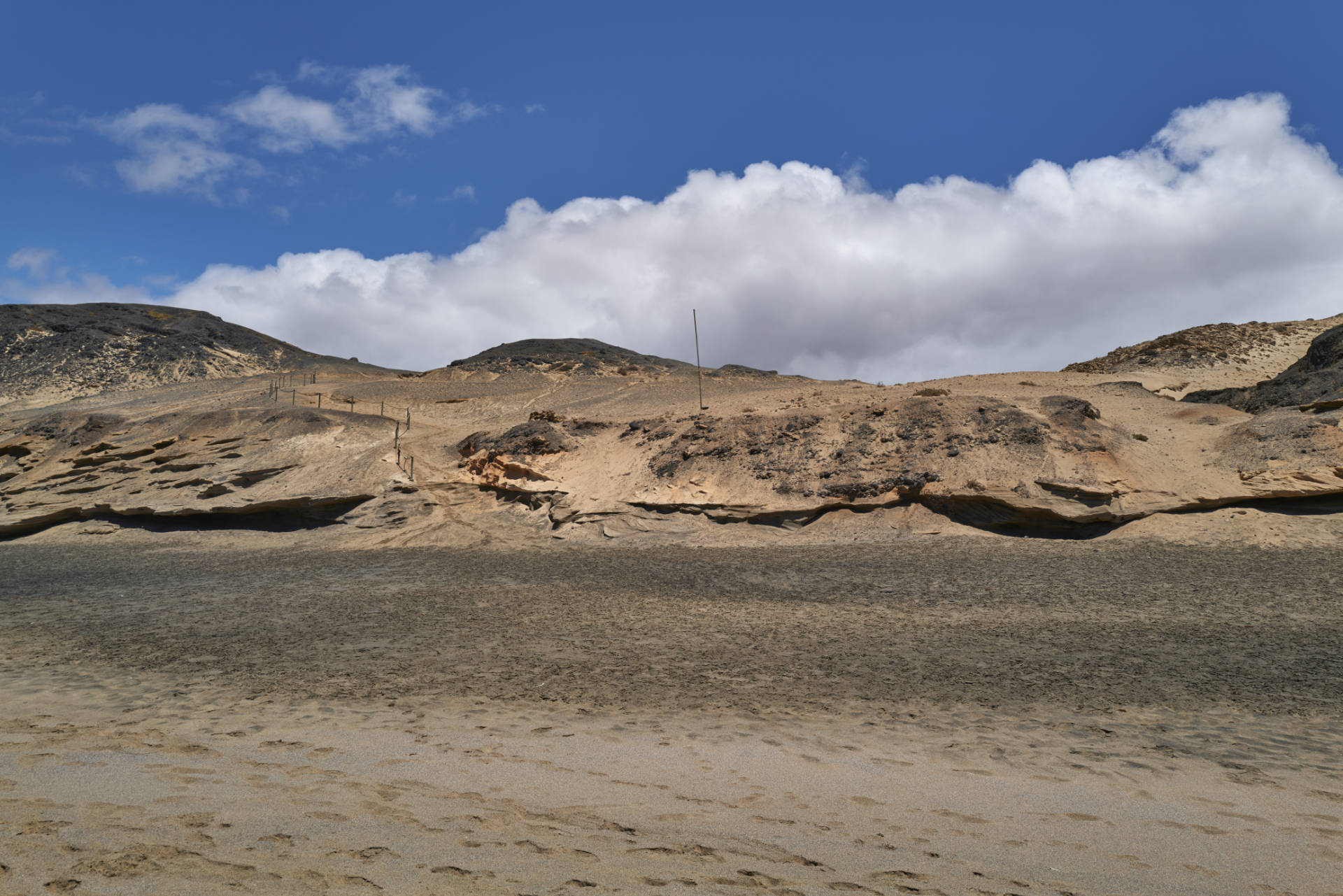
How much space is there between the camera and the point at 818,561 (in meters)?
15.0

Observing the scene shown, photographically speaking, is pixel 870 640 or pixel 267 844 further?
pixel 870 640

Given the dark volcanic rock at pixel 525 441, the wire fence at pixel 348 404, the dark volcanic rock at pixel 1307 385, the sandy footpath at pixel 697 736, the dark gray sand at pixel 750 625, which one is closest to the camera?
the sandy footpath at pixel 697 736

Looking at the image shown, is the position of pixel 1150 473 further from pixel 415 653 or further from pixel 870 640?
pixel 415 653

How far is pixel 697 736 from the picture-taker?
645 cm

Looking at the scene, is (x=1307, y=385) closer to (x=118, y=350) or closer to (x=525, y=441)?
(x=525, y=441)

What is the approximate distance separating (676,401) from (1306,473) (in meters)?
20.2

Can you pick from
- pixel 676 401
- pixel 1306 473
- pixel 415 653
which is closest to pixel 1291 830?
pixel 415 653

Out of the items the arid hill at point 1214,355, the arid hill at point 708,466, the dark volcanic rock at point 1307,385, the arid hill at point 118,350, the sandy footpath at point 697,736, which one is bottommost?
the sandy footpath at point 697,736

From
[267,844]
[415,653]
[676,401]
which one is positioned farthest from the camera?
[676,401]

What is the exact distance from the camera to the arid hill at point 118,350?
49125 millimetres

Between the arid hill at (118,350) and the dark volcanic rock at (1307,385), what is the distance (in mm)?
52850

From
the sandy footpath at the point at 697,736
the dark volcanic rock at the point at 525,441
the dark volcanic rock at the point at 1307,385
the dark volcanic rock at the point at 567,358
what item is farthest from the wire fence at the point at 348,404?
the dark volcanic rock at the point at 1307,385

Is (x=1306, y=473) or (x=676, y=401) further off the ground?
(x=676, y=401)

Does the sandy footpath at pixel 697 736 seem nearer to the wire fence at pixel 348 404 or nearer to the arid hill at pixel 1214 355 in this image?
the wire fence at pixel 348 404
